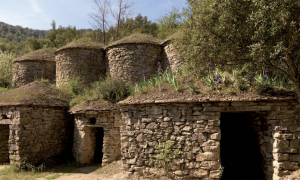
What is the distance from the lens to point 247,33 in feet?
15.7

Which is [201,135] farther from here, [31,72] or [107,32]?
[107,32]

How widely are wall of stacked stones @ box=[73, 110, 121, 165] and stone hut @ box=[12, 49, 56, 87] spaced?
560cm

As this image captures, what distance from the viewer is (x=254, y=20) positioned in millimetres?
4367

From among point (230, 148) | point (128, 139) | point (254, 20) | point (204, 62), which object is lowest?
point (230, 148)

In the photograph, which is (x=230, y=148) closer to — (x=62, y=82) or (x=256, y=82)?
(x=256, y=82)

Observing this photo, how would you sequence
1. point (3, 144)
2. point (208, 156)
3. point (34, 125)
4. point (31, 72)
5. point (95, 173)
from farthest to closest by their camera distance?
point (31, 72) → point (3, 144) → point (34, 125) → point (95, 173) → point (208, 156)

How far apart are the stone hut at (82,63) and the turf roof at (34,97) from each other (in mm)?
1410

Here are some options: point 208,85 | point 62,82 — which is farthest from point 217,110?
point 62,82

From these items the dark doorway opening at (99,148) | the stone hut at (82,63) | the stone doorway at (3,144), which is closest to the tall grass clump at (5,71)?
the stone hut at (82,63)

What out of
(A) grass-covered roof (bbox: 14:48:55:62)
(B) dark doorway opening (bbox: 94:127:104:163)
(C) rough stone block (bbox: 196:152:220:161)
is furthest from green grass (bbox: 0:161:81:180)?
(A) grass-covered roof (bbox: 14:48:55:62)

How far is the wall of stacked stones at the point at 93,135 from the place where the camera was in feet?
26.6

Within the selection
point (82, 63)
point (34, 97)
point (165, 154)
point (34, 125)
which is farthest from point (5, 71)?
point (165, 154)

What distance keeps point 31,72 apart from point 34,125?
18.4 ft

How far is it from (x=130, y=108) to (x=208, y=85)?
2.39 m
